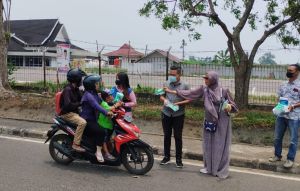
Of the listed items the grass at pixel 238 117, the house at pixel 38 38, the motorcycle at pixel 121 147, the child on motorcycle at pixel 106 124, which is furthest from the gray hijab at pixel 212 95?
the house at pixel 38 38

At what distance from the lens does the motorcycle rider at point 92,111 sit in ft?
23.3

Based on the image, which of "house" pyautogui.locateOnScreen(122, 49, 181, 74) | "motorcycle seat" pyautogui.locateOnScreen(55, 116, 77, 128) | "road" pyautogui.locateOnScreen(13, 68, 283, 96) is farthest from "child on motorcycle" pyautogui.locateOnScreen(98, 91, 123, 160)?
"house" pyautogui.locateOnScreen(122, 49, 181, 74)

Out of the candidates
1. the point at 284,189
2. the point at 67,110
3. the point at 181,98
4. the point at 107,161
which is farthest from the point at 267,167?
the point at 67,110

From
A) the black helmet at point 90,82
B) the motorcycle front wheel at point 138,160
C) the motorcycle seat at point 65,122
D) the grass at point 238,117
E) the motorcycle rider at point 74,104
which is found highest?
the black helmet at point 90,82

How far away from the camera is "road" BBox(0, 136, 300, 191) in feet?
20.7

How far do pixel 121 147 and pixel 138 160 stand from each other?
0.33 m

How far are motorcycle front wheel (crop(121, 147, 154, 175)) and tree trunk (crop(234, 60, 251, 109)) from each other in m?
5.97

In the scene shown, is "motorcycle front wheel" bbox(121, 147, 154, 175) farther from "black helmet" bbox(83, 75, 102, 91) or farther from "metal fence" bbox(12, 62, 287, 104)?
"metal fence" bbox(12, 62, 287, 104)

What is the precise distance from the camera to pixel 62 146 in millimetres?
7488

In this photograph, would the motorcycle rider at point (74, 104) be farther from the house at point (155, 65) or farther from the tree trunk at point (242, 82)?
the tree trunk at point (242, 82)

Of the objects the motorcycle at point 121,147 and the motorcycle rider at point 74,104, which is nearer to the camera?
the motorcycle at point 121,147

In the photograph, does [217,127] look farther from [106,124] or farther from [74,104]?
[74,104]

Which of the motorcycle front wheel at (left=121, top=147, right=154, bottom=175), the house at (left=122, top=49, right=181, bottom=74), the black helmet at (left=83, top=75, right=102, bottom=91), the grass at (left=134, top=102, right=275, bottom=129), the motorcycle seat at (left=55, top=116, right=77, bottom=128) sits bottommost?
the motorcycle front wheel at (left=121, top=147, right=154, bottom=175)

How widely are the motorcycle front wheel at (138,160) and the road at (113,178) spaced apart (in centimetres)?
12
